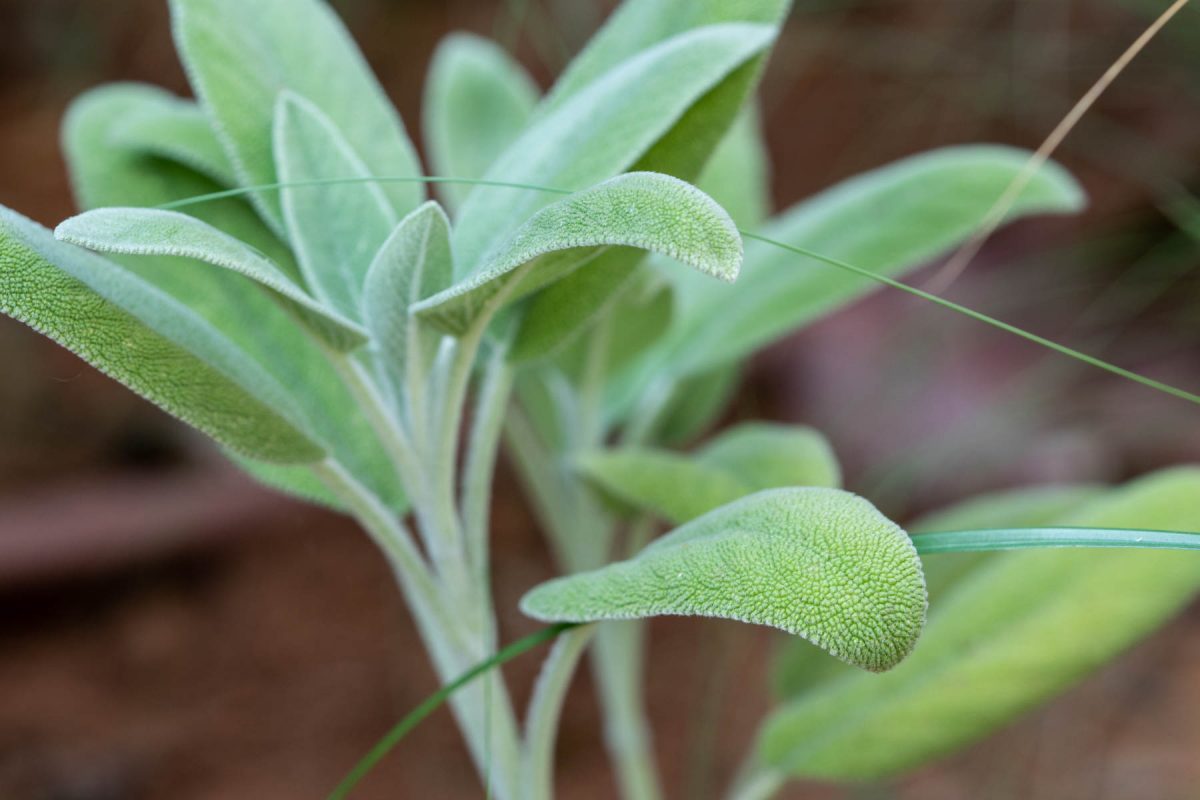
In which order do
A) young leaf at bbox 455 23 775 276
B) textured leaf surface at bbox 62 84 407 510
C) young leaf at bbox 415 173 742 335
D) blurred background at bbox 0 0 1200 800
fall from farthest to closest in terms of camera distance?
1. blurred background at bbox 0 0 1200 800
2. textured leaf surface at bbox 62 84 407 510
3. young leaf at bbox 455 23 775 276
4. young leaf at bbox 415 173 742 335

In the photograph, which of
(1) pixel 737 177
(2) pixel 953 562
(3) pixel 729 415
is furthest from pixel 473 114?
(3) pixel 729 415

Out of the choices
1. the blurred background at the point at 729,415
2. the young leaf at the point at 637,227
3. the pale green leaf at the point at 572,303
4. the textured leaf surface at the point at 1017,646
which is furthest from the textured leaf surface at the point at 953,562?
the young leaf at the point at 637,227

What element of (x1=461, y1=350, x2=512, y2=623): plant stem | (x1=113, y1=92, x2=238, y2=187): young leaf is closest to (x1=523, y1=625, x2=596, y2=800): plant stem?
(x1=461, y1=350, x2=512, y2=623): plant stem

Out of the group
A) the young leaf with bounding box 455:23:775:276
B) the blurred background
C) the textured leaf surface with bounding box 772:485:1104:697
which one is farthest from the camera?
the blurred background

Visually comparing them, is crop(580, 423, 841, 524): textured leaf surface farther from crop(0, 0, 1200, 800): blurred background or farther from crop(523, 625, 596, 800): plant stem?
crop(0, 0, 1200, 800): blurred background

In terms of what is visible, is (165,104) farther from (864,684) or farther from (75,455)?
(75,455)

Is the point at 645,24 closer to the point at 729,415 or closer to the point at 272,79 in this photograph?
the point at 272,79
